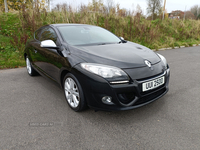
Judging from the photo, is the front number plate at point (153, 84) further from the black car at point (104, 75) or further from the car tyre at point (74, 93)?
the car tyre at point (74, 93)

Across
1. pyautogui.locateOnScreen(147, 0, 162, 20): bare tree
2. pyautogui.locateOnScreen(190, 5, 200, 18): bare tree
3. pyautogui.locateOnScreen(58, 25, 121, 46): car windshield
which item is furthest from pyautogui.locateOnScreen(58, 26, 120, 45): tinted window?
pyautogui.locateOnScreen(190, 5, 200, 18): bare tree

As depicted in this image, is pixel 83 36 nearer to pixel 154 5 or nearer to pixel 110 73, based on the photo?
pixel 110 73

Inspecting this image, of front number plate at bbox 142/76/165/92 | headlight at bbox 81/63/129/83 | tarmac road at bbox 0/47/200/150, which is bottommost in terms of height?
tarmac road at bbox 0/47/200/150

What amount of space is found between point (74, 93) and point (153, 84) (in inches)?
46.9

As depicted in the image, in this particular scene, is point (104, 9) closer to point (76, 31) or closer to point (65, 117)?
point (76, 31)

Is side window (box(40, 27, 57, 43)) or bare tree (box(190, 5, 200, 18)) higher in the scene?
bare tree (box(190, 5, 200, 18))

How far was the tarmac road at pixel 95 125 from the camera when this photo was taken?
1.91 metres

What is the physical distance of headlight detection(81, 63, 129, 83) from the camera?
2121mm

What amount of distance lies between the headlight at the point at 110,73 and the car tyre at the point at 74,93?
0.36 metres

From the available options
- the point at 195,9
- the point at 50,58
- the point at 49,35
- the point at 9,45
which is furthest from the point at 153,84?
the point at 195,9

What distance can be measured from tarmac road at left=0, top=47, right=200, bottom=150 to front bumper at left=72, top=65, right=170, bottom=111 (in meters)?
0.29

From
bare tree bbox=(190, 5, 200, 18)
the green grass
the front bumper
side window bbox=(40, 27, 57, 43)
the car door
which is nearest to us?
the front bumper

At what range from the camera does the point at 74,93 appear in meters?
2.54

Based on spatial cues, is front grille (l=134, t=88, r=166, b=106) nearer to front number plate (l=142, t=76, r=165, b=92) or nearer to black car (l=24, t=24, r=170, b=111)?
black car (l=24, t=24, r=170, b=111)
